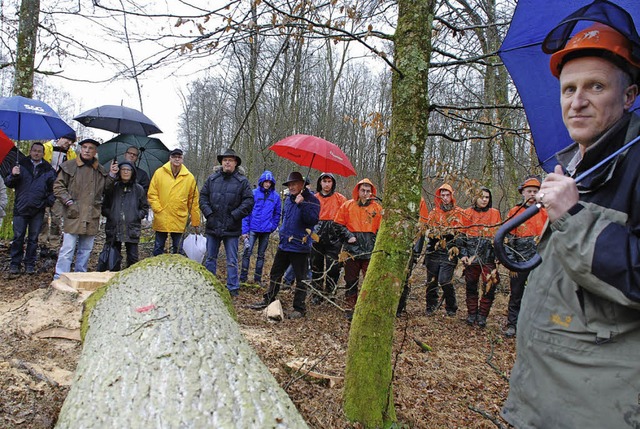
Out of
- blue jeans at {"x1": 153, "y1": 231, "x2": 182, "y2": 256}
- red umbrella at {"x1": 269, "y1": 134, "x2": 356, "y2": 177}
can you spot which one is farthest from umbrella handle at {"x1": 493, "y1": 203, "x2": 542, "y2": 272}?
blue jeans at {"x1": 153, "y1": 231, "x2": 182, "y2": 256}

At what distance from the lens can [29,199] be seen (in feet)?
20.0

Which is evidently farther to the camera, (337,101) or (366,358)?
(337,101)

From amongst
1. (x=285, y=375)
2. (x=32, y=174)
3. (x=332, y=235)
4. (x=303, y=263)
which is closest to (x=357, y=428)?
(x=285, y=375)

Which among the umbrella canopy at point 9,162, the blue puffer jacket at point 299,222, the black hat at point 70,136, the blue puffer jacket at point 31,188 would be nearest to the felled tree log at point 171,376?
the blue puffer jacket at point 299,222

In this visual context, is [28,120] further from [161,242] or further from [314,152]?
[314,152]

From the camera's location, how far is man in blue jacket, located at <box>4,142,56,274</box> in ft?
20.0

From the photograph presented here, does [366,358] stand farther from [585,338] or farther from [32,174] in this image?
[32,174]

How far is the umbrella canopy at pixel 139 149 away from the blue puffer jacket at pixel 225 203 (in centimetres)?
176

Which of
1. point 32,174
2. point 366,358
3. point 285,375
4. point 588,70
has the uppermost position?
point 588,70

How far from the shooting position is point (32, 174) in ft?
20.4

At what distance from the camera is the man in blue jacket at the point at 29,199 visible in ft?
20.0

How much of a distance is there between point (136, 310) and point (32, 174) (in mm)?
5135

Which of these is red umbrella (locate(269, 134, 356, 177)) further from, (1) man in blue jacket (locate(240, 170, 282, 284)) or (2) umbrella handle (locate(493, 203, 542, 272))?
(2) umbrella handle (locate(493, 203, 542, 272))

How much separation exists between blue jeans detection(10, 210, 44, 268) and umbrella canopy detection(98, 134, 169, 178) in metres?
1.42
